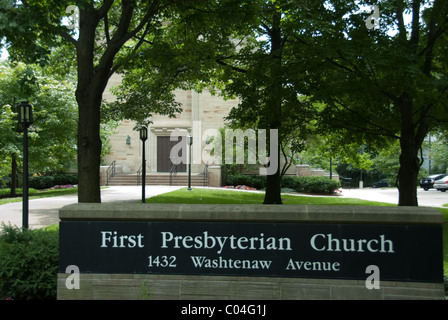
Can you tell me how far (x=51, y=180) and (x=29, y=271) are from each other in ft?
84.0

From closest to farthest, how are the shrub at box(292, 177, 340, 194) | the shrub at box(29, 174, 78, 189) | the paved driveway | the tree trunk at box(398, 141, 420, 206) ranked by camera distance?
1. the tree trunk at box(398, 141, 420, 206)
2. the paved driveway
3. the shrub at box(292, 177, 340, 194)
4. the shrub at box(29, 174, 78, 189)

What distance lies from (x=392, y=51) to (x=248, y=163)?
16.5 meters

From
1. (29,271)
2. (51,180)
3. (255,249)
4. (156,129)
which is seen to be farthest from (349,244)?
(51,180)

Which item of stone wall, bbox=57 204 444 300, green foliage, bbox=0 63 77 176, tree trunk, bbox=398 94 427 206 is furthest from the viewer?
green foliage, bbox=0 63 77 176

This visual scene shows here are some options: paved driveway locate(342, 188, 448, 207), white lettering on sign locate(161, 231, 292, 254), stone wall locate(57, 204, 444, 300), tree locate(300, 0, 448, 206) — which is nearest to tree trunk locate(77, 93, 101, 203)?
stone wall locate(57, 204, 444, 300)

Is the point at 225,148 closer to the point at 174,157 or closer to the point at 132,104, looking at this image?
the point at 174,157

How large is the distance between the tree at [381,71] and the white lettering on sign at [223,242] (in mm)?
5118

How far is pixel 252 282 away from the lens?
4.09 metres

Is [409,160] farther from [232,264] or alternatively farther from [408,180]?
[232,264]

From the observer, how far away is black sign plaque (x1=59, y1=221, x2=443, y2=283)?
12.9ft

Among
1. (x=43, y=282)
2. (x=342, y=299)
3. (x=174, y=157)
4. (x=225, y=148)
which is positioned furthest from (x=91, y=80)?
(x=174, y=157)

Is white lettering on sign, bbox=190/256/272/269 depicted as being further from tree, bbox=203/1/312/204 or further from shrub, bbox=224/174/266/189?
shrub, bbox=224/174/266/189

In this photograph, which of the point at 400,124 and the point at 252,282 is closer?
the point at 252,282

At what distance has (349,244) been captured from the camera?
401cm
